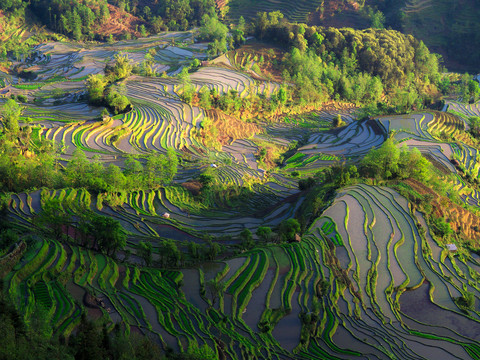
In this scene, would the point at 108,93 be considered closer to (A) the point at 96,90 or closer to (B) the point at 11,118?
(A) the point at 96,90

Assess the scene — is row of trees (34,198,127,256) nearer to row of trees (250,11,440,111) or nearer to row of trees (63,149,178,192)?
row of trees (63,149,178,192)

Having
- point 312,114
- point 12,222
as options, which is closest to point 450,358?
point 12,222

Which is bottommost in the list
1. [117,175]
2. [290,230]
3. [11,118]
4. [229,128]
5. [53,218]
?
[229,128]

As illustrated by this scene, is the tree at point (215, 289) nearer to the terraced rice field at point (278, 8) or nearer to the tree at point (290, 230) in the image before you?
the tree at point (290, 230)

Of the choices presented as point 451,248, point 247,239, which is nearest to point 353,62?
point 451,248

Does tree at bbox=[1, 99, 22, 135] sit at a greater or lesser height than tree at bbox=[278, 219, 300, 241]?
lesser

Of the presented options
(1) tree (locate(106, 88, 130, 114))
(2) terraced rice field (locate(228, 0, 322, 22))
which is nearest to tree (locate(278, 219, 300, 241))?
(1) tree (locate(106, 88, 130, 114))

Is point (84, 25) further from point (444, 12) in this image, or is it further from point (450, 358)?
point (450, 358)

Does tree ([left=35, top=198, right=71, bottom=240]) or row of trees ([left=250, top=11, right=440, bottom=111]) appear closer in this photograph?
tree ([left=35, top=198, right=71, bottom=240])

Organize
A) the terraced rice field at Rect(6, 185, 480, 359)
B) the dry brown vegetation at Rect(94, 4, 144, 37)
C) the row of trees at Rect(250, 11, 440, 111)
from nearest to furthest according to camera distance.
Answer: the terraced rice field at Rect(6, 185, 480, 359) → the row of trees at Rect(250, 11, 440, 111) → the dry brown vegetation at Rect(94, 4, 144, 37)

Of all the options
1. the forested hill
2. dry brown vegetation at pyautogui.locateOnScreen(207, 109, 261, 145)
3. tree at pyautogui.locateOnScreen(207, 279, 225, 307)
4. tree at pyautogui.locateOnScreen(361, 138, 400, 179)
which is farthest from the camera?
the forested hill

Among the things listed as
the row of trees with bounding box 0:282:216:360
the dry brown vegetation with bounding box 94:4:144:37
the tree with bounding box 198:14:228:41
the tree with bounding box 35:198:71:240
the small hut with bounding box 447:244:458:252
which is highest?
the row of trees with bounding box 0:282:216:360
